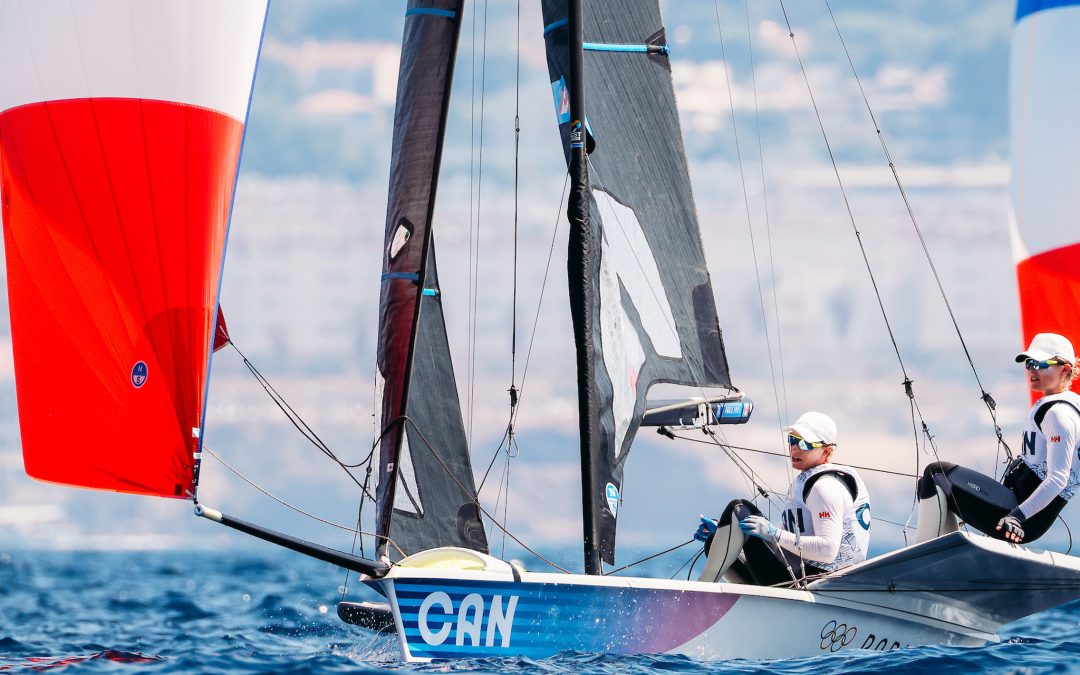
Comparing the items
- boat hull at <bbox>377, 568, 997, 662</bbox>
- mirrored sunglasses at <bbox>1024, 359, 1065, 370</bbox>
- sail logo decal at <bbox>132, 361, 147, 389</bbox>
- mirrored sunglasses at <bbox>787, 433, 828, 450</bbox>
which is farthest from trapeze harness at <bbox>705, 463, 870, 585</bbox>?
sail logo decal at <bbox>132, 361, 147, 389</bbox>

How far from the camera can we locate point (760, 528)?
26.5 ft

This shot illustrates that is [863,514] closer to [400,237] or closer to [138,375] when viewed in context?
[400,237]

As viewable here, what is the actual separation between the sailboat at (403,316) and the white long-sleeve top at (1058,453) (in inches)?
15.3

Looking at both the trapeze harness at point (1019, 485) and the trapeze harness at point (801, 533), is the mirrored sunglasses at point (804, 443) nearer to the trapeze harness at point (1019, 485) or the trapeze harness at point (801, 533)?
the trapeze harness at point (801, 533)

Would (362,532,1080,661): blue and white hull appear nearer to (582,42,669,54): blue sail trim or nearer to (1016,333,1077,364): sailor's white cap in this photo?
(1016,333,1077,364): sailor's white cap

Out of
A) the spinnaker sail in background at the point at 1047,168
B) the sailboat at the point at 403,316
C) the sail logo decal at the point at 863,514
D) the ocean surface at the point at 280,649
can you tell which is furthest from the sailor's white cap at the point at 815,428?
the spinnaker sail in background at the point at 1047,168

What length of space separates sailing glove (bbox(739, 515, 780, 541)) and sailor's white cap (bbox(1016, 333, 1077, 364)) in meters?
2.04

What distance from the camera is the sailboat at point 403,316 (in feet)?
24.0

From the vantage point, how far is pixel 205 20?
758 centimetres

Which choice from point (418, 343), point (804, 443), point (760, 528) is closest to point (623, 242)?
point (804, 443)

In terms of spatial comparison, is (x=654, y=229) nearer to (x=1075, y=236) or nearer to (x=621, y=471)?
(x=621, y=471)

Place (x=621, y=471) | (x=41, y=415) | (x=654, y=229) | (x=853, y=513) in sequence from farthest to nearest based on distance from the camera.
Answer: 1. (x=654, y=229)
2. (x=621, y=471)
3. (x=853, y=513)
4. (x=41, y=415)

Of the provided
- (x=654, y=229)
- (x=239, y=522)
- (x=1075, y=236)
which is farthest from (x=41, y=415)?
(x=1075, y=236)

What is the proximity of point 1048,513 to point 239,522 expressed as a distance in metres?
5.04
